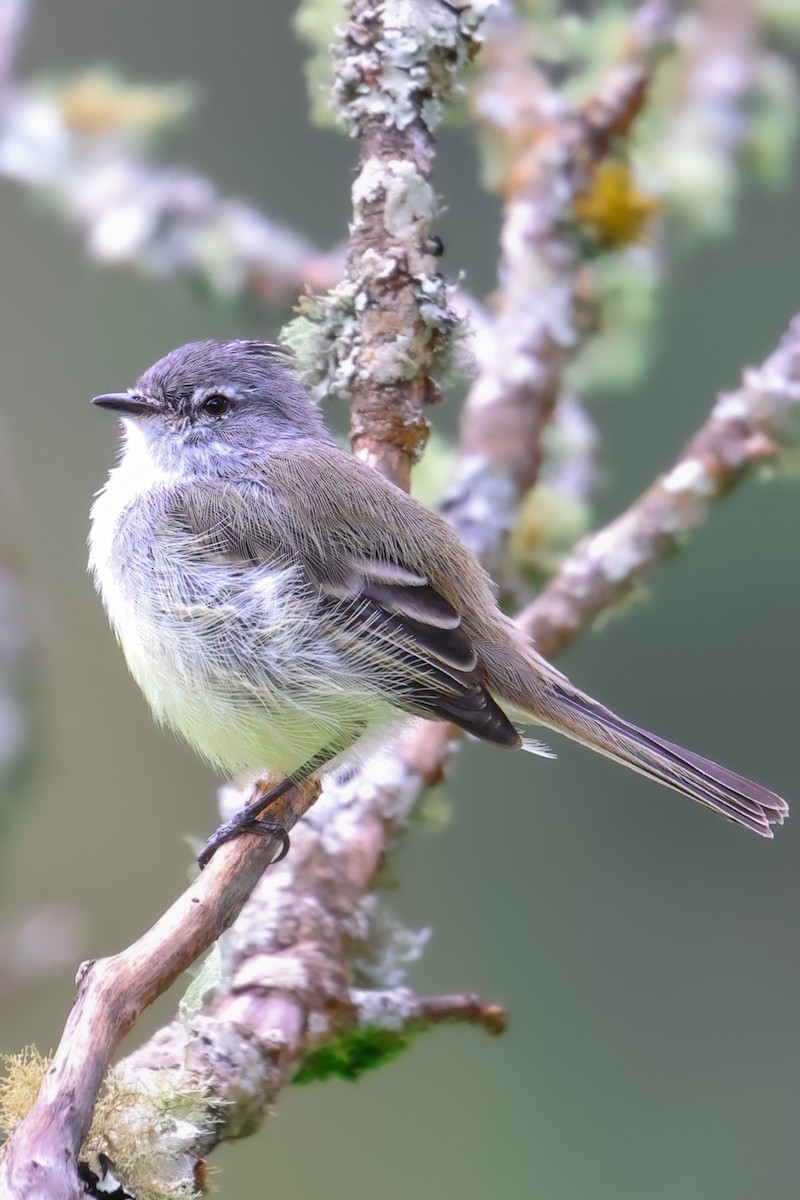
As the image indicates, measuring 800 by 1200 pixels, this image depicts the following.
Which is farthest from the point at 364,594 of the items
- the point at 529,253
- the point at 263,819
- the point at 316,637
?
the point at 529,253

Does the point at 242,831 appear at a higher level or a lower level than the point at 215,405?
lower

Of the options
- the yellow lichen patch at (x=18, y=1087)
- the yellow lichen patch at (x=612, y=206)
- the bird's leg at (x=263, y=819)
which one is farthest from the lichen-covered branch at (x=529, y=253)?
the yellow lichen patch at (x=18, y=1087)

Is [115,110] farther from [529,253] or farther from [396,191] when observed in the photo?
[396,191]

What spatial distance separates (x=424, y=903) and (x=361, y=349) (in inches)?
88.6

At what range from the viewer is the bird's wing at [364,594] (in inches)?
69.9

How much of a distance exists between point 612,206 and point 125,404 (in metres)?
0.97

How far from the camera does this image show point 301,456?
1.93 metres

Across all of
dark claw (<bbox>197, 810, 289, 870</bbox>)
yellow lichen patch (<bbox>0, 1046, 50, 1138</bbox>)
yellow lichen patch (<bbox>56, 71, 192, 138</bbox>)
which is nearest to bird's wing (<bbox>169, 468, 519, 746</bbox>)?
dark claw (<bbox>197, 810, 289, 870</bbox>)

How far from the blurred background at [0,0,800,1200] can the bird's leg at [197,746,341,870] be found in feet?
5.32

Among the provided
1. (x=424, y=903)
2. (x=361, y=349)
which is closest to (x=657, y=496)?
(x=361, y=349)

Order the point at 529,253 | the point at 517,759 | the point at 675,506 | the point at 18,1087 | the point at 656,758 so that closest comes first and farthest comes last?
the point at 18,1087 → the point at 656,758 → the point at 675,506 → the point at 529,253 → the point at 517,759

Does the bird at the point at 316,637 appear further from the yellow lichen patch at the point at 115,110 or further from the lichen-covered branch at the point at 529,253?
the yellow lichen patch at the point at 115,110

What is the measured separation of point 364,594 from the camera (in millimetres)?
1804

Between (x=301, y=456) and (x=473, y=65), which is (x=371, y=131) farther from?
(x=301, y=456)
